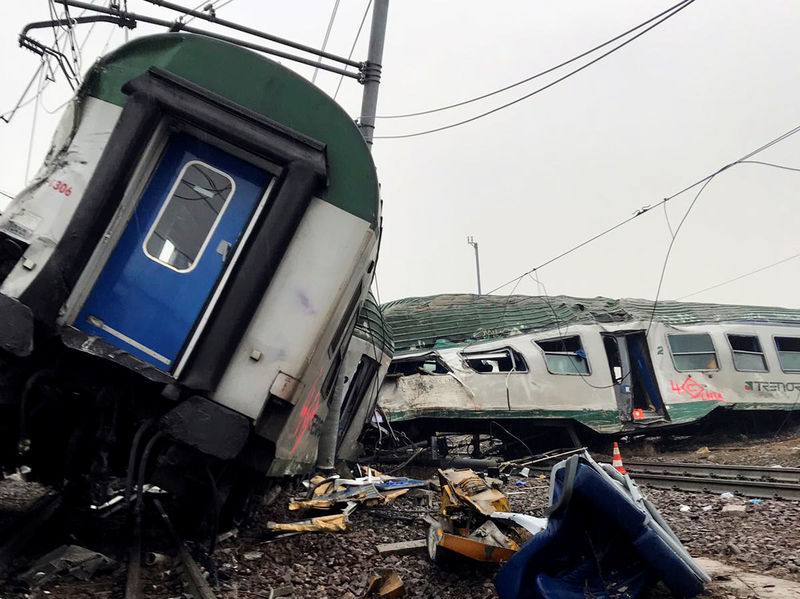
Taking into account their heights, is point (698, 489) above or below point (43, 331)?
above

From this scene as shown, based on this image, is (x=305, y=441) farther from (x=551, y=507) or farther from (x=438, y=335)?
(x=438, y=335)

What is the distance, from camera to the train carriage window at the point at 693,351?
14.4 meters

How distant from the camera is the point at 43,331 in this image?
385 centimetres

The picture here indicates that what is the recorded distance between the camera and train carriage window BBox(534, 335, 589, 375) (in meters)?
13.3

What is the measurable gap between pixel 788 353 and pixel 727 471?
7.47 m

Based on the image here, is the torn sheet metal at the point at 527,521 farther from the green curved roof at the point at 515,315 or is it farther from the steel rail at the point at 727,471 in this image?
the green curved roof at the point at 515,315

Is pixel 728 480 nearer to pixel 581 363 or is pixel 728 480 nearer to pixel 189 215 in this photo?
pixel 581 363

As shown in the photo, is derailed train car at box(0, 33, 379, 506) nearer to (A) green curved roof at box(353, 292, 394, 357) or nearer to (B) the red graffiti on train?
(A) green curved roof at box(353, 292, 394, 357)

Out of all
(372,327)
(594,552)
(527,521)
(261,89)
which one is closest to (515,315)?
(372,327)

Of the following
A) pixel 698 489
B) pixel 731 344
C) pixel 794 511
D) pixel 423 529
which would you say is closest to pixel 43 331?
pixel 423 529

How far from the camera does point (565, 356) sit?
13.5 m

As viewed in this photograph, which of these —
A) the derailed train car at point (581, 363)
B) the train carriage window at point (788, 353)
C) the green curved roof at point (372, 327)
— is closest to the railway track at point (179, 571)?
the green curved roof at point (372, 327)

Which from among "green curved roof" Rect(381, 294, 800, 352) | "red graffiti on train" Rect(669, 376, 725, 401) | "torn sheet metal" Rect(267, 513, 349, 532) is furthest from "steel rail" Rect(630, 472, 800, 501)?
"red graffiti on train" Rect(669, 376, 725, 401)

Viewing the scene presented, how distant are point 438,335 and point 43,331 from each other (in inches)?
393
